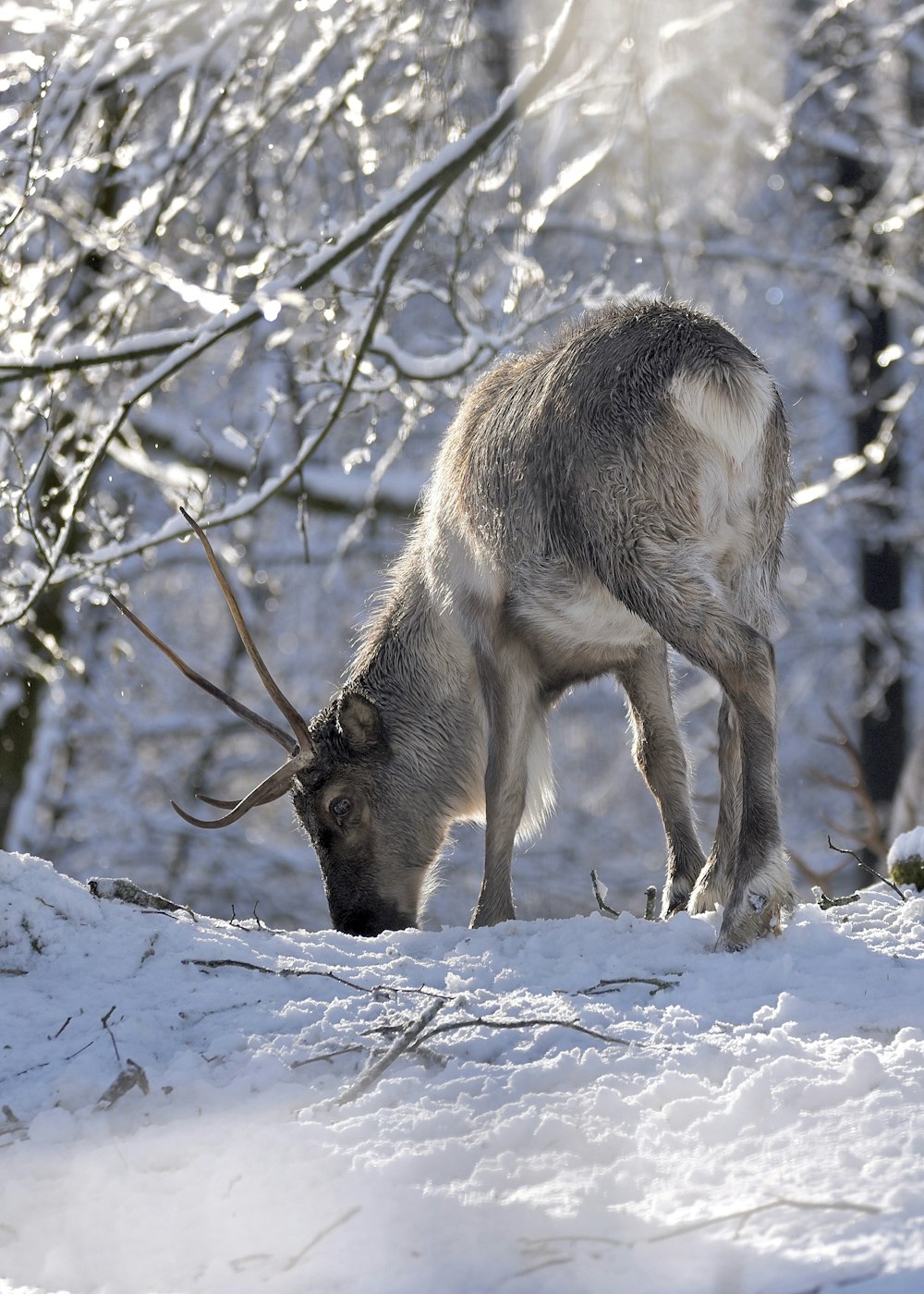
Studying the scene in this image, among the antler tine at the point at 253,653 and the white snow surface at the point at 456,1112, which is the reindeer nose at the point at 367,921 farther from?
the white snow surface at the point at 456,1112

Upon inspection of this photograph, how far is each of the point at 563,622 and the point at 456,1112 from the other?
7.05 ft

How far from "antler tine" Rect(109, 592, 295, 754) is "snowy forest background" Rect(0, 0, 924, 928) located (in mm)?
663

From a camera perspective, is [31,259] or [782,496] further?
[31,259]

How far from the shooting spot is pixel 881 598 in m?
14.4

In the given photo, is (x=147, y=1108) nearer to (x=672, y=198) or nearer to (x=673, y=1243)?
(x=673, y=1243)

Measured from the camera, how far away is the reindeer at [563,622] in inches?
149

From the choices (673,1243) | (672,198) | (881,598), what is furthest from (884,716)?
(673,1243)

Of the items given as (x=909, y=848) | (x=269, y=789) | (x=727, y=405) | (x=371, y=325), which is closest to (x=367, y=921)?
(x=269, y=789)

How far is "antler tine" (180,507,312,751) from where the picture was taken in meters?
3.90

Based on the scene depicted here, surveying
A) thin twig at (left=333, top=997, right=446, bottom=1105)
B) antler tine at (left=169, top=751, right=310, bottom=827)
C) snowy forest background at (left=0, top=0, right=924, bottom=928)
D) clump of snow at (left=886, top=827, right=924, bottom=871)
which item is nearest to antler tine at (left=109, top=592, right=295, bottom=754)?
antler tine at (left=169, top=751, right=310, bottom=827)

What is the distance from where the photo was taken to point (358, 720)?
518 cm

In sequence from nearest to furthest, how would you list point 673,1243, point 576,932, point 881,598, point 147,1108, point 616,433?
point 673,1243 < point 147,1108 < point 576,932 < point 616,433 < point 881,598

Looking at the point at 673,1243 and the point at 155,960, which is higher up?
the point at 155,960

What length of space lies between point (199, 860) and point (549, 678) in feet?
24.4
